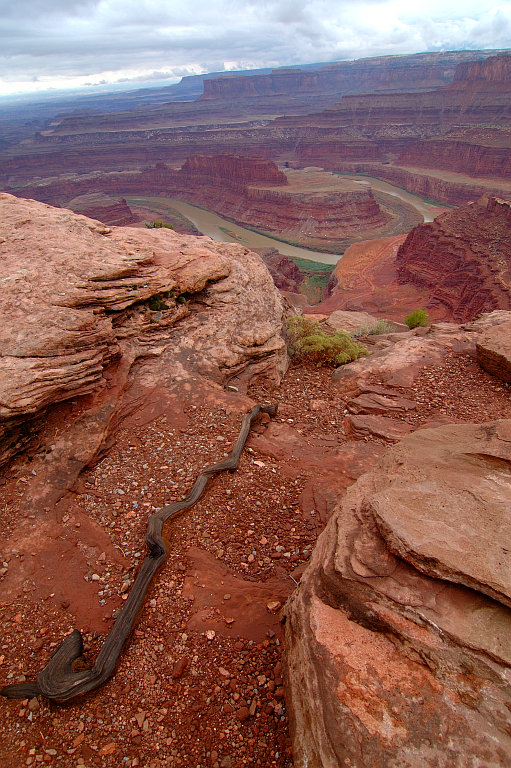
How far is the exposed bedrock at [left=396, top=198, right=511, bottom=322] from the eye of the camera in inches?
1244

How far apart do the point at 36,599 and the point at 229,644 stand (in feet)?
7.62

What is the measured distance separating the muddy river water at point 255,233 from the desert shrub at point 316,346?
1660 inches

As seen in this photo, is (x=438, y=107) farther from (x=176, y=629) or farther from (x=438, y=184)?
(x=176, y=629)

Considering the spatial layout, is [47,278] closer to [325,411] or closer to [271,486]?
[271,486]

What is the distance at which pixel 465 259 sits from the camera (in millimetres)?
36000

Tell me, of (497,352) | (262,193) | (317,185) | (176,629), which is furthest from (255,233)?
(176,629)

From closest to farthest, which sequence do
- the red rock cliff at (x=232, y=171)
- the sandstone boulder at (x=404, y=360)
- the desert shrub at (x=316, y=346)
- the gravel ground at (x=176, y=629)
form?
1. the gravel ground at (x=176, y=629)
2. the sandstone boulder at (x=404, y=360)
3. the desert shrub at (x=316, y=346)
4. the red rock cliff at (x=232, y=171)

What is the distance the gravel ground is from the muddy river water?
157 ft

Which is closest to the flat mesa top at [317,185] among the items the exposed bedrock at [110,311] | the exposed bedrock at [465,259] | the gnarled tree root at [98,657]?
the exposed bedrock at [465,259]

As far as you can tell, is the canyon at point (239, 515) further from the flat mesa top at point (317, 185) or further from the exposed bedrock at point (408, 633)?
the flat mesa top at point (317, 185)

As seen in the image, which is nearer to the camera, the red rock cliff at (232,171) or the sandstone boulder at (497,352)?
the sandstone boulder at (497,352)

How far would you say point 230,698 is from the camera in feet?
12.8

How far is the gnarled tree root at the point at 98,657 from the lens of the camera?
154 inches

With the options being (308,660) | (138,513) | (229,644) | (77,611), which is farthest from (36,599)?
(308,660)
